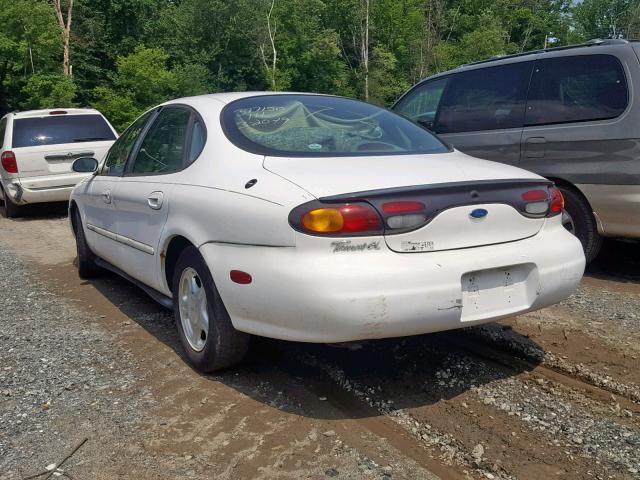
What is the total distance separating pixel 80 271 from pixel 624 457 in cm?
498

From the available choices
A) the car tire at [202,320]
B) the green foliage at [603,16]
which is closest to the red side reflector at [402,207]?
the car tire at [202,320]

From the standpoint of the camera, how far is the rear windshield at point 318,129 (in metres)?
3.65

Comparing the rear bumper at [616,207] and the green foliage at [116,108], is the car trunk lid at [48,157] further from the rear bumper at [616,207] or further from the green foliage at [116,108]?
the green foliage at [116,108]

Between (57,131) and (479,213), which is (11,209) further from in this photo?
(479,213)

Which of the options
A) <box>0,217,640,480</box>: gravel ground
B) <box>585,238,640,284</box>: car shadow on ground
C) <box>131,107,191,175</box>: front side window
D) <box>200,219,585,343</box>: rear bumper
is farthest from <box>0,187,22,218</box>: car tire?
<box>585,238,640,284</box>: car shadow on ground

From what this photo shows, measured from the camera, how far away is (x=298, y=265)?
2969 mm

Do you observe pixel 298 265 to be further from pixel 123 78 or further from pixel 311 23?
pixel 311 23

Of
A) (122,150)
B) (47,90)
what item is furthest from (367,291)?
(47,90)

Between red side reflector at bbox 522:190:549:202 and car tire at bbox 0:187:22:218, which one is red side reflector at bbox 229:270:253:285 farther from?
car tire at bbox 0:187:22:218

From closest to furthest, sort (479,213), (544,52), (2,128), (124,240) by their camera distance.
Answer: (479,213) → (124,240) → (544,52) → (2,128)

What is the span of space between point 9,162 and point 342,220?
8.77m

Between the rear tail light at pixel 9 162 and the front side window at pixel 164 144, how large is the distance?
630 centimetres

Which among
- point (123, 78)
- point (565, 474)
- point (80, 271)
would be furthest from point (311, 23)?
point (565, 474)

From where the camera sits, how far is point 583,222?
5.72 m
